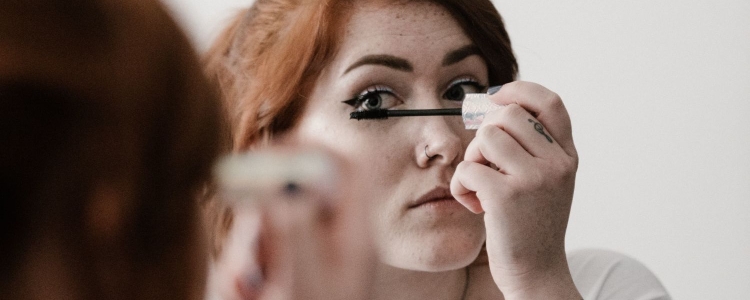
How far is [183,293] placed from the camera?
0.41 m

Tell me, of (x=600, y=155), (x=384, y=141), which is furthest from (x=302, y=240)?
(x=600, y=155)

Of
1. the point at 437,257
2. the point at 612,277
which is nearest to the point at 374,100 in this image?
the point at 437,257

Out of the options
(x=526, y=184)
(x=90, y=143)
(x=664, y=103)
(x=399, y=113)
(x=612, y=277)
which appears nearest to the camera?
(x=90, y=143)

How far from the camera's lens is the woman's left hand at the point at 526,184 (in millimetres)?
772

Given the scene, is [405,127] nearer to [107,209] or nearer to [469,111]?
[469,111]

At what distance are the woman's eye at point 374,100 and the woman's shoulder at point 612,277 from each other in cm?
50

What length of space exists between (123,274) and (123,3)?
0.14m

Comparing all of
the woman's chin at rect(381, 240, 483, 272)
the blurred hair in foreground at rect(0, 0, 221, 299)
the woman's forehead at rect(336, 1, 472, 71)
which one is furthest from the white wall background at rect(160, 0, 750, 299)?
the blurred hair in foreground at rect(0, 0, 221, 299)

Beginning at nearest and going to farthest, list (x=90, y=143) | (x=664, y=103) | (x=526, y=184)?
1. (x=90, y=143)
2. (x=526, y=184)
3. (x=664, y=103)

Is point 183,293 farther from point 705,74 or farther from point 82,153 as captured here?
point 705,74

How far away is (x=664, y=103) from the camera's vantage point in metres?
1.36

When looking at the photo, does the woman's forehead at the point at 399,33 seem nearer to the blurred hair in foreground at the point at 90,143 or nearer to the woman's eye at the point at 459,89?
the woman's eye at the point at 459,89

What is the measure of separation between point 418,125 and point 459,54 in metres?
0.11

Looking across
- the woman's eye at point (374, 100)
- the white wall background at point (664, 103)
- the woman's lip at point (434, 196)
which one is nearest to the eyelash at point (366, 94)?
the woman's eye at point (374, 100)
